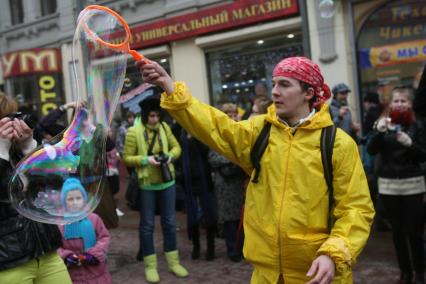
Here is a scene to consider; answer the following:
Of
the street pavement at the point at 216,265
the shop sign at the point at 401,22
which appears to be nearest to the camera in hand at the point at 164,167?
the street pavement at the point at 216,265

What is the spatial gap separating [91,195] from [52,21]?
1451 centimetres

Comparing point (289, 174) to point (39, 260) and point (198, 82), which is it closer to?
point (39, 260)

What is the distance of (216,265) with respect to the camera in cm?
588

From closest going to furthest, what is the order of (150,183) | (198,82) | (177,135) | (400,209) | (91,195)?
1. (91,195)
2. (400,209)
3. (150,183)
4. (177,135)
5. (198,82)

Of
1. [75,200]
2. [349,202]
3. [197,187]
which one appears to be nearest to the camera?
[349,202]

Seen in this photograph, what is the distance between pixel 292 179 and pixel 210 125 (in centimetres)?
48

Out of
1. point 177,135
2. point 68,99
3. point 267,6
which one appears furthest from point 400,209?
point 68,99

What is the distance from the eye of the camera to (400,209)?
15.8 feet

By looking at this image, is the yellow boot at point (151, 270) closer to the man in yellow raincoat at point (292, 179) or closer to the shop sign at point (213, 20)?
the man in yellow raincoat at point (292, 179)

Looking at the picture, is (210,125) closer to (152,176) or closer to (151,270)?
(152,176)

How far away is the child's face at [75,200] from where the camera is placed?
8.89ft

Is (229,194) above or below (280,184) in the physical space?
below

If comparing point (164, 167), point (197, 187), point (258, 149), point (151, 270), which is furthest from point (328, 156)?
point (197, 187)

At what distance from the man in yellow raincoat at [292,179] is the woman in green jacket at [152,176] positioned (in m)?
2.89
